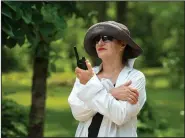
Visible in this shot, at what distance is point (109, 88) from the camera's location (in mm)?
3369

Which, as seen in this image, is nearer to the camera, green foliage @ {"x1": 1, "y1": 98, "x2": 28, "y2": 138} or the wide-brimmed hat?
the wide-brimmed hat

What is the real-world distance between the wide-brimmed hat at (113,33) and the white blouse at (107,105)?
11 centimetres

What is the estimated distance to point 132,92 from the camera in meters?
3.28

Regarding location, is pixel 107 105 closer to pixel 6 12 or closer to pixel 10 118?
pixel 6 12

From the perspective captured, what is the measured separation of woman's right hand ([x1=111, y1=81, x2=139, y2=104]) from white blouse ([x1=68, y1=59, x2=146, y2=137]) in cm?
2

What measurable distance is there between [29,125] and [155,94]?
14550 millimetres

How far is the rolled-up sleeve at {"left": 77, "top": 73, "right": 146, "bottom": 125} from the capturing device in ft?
10.5

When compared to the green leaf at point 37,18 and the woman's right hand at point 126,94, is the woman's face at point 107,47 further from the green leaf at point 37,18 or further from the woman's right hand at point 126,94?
the green leaf at point 37,18

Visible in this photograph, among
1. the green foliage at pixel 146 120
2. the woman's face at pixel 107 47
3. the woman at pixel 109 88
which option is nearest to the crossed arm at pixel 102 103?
the woman at pixel 109 88

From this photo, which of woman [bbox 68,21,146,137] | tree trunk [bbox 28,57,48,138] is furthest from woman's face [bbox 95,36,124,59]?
tree trunk [bbox 28,57,48,138]

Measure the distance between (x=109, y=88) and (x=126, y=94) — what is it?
140 mm

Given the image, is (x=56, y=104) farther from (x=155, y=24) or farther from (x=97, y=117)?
(x=97, y=117)

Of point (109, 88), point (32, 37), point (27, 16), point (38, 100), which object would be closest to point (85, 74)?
point (109, 88)

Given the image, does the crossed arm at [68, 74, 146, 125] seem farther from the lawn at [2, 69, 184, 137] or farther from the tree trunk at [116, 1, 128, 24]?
the tree trunk at [116, 1, 128, 24]
